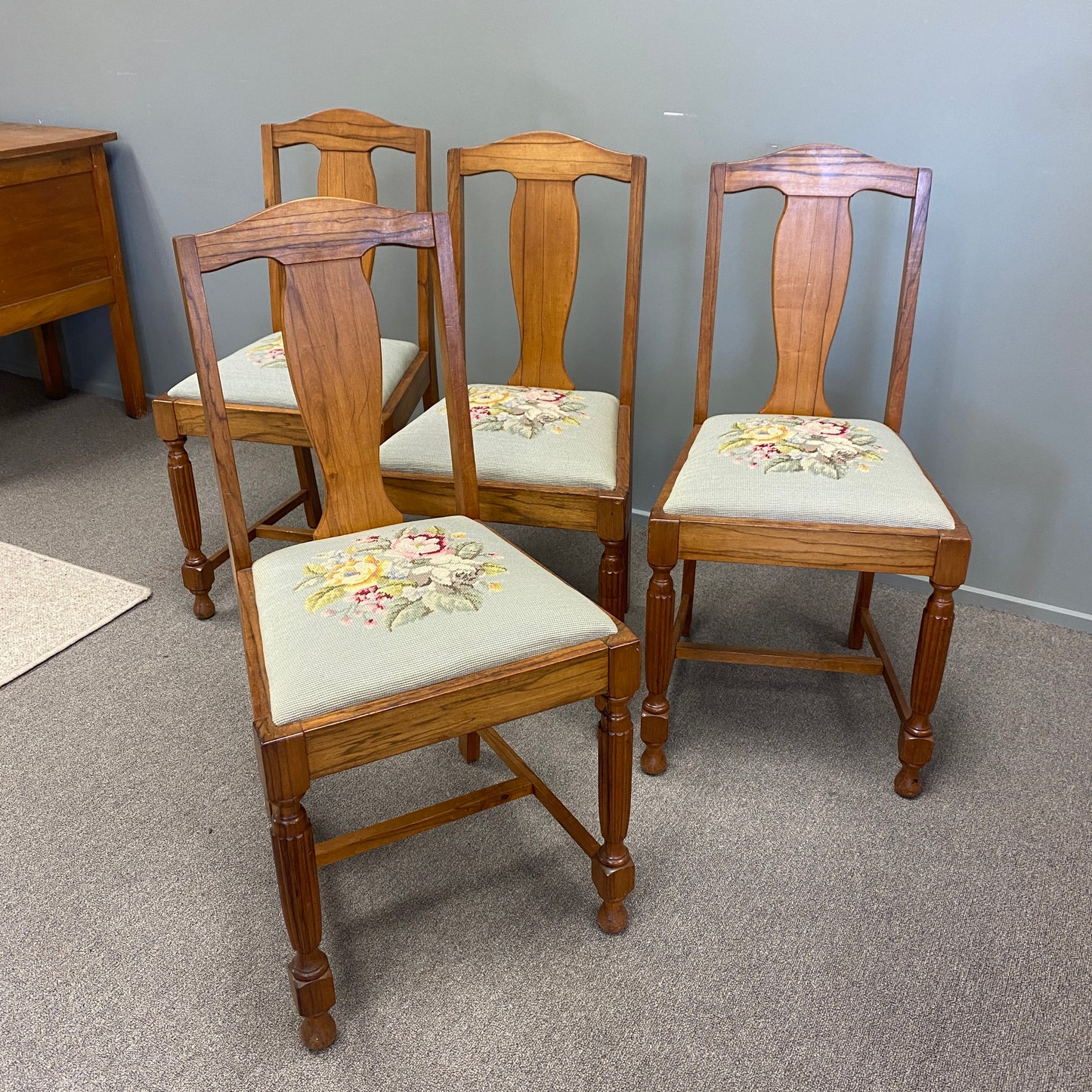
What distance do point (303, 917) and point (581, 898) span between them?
0.46 m

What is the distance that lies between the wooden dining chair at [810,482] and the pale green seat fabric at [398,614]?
0.33 m

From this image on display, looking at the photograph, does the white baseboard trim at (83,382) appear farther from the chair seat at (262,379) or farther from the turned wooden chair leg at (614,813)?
the turned wooden chair leg at (614,813)

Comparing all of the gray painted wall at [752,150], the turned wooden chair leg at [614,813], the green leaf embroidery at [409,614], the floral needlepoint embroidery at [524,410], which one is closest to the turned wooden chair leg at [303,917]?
the green leaf embroidery at [409,614]

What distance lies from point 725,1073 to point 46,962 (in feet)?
3.05

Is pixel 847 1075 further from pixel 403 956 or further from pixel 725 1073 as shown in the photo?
pixel 403 956

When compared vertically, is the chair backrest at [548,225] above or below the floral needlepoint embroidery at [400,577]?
above

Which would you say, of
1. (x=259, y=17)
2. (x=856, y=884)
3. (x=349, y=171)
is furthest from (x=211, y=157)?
(x=856, y=884)

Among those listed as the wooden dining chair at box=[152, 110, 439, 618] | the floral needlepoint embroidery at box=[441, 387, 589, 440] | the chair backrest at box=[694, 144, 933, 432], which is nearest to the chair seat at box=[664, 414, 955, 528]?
the chair backrest at box=[694, 144, 933, 432]

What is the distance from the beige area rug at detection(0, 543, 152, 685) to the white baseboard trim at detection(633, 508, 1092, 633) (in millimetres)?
1723

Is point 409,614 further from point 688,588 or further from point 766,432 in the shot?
point 688,588

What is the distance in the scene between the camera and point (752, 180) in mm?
1807

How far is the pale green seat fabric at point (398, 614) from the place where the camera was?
3.91 ft

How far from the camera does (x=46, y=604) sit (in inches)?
88.4

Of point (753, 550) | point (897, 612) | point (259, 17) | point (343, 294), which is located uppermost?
point (259, 17)
